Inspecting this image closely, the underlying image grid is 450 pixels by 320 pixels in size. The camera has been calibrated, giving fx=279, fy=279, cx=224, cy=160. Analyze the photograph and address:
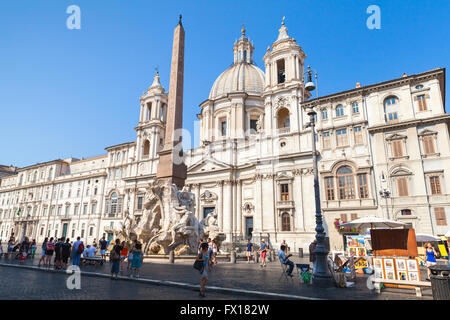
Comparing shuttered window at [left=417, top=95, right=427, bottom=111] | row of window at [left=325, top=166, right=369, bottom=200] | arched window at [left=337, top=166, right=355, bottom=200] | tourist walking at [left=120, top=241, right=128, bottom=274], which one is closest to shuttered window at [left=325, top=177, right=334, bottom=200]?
row of window at [left=325, top=166, right=369, bottom=200]

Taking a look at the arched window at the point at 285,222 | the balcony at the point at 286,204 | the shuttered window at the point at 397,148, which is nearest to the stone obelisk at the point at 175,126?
the balcony at the point at 286,204

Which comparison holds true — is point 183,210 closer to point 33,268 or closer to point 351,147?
point 33,268

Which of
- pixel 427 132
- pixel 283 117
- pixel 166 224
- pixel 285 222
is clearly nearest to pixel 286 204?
pixel 285 222

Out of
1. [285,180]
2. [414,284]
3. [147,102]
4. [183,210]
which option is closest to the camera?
[414,284]

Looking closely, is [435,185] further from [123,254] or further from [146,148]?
[146,148]

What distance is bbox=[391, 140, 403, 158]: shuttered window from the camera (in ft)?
79.0

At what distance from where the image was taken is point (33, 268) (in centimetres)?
1215

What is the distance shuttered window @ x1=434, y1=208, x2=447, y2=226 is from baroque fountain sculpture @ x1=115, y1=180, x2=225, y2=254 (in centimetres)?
1786

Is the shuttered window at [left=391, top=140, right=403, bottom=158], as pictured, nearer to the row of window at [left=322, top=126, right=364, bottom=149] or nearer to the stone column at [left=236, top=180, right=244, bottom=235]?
the row of window at [left=322, top=126, right=364, bottom=149]

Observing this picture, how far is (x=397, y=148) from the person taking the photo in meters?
24.3
